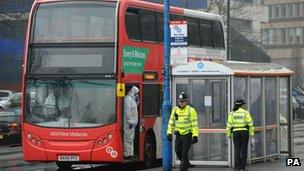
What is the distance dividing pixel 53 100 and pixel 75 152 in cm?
140

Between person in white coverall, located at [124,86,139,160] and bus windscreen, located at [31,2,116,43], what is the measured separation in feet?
5.07

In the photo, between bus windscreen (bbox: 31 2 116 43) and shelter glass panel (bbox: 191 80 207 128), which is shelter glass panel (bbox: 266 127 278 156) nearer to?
shelter glass panel (bbox: 191 80 207 128)

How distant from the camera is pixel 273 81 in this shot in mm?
18953

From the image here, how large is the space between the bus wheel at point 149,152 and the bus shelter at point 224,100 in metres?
1.17

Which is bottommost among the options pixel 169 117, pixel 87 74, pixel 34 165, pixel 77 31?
pixel 34 165

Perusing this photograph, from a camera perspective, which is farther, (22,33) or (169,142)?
(22,33)

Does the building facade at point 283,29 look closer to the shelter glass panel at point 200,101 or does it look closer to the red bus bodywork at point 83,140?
the shelter glass panel at point 200,101

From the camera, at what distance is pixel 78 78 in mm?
16688

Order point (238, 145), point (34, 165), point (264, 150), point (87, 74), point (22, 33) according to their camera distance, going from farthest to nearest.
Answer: point (22, 33) < point (34, 165) < point (264, 150) < point (87, 74) < point (238, 145)

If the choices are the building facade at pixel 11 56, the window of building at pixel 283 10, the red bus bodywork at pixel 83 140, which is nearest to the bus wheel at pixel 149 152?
the red bus bodywork at pixel 83 140

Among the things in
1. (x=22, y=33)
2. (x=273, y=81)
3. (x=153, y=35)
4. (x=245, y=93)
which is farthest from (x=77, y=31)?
(x=22, y=33)

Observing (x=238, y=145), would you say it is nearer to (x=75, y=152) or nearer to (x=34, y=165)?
(x=75, y=152)

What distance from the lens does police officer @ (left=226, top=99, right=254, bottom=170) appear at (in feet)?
50.8

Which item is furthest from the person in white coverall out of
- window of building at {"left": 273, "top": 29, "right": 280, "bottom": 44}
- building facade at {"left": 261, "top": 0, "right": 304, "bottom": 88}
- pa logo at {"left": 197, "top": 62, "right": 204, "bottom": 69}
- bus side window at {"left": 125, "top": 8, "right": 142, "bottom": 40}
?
window of building at {"left": 273, "top": 29, "right": 280, "bottom": 44}
